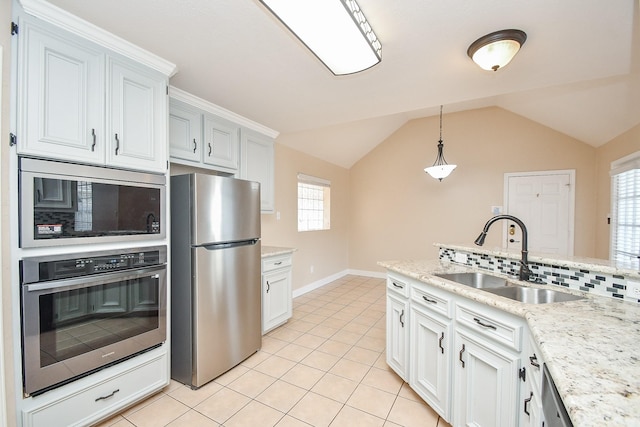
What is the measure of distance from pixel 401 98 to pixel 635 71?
5.65ft

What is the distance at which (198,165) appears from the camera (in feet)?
8.29

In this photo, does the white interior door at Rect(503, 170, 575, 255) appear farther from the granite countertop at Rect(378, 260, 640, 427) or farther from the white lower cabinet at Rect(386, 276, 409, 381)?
the granite countertop at Rect(378, 260, 640, 427)

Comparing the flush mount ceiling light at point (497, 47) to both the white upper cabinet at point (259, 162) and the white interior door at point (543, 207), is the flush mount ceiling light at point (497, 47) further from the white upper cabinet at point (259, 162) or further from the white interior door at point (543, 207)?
the white interior door at point (543, 207)

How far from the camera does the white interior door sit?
407cm

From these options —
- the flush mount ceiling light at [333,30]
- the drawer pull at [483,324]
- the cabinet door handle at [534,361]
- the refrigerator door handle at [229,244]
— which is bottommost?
the cabinet door handle at [534,361]

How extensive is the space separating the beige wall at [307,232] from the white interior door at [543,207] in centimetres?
295

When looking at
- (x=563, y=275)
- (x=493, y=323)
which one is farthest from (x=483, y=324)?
(x=563, y=275)

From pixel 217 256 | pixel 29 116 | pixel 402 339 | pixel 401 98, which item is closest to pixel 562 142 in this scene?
pixel 401 98

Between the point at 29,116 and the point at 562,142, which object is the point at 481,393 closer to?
the point at 29,116

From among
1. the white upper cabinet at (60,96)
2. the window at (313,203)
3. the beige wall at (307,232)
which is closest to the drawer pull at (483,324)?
the white upper cabinet at (60,96)

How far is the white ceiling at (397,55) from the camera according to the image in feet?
4.71

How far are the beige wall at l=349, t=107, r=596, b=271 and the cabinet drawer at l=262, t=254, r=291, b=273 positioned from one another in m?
2.97

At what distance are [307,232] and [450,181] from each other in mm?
2777

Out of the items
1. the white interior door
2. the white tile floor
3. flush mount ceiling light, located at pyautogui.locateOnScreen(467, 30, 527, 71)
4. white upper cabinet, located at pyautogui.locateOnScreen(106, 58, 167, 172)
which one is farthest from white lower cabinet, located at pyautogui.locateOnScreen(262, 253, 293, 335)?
the white interior door
